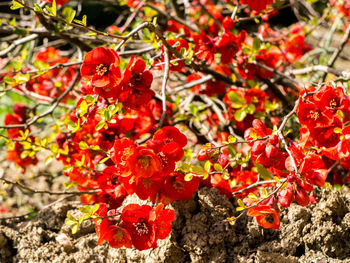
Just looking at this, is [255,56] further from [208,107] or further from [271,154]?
[271,154]

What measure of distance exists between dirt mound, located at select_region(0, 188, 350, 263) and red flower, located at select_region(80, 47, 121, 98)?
1.55 feet

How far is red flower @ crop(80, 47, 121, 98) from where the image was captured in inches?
41.9

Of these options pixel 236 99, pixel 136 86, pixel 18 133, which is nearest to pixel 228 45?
pixel 236 99

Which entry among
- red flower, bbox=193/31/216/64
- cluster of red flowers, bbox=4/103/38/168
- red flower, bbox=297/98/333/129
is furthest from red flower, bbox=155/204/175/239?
cluster of red flowers, bbox=4/103/38/168

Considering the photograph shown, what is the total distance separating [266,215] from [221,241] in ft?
0.77

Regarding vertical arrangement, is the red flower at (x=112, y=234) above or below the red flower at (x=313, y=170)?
below

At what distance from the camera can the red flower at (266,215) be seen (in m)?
0.97

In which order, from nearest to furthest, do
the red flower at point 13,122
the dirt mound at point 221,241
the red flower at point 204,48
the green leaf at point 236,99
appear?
the dirt mound at point 221,241
the red flower at point 204,48
the green leaf at point 236,99
the red flower at point 13,122

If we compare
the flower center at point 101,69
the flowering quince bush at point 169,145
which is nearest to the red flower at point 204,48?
the flowering quince bush at point 169,145

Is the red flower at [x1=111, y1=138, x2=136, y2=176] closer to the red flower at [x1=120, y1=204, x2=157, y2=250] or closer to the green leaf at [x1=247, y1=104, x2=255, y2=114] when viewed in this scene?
the red flower at [x1=120, y1=204, x2=157, y2=250]

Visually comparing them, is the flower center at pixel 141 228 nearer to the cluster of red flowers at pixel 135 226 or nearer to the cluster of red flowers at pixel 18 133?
the cluster of red flowers at pixel 135 226

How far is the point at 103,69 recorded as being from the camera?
1.08m

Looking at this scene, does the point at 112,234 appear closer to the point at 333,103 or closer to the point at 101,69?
the point at 101,69

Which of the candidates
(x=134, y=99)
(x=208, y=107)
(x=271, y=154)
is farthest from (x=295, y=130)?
(x=134, y=99)
